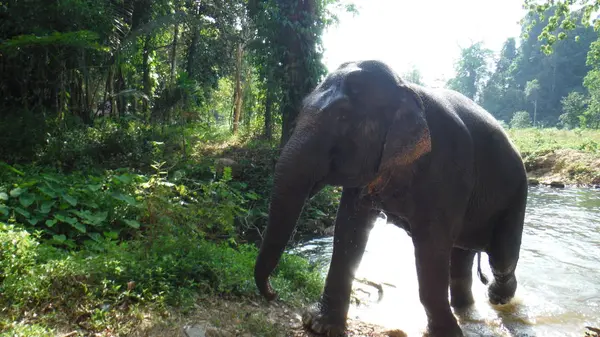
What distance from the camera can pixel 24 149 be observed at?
29.7ft

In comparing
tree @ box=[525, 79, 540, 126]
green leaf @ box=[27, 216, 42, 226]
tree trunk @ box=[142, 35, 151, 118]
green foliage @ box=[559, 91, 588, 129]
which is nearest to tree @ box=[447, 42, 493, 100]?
Result: tree @ box=[525, 79, 540, 126]

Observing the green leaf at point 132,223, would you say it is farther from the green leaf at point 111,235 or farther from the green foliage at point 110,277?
the green foliage at point 110,277

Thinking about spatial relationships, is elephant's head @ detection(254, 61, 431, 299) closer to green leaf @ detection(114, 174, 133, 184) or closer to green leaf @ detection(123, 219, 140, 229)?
green leaf @ detection(123, 219, 140, 229)

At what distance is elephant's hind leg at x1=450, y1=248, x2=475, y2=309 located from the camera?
512 centimetres

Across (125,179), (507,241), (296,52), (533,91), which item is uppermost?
(533,91)

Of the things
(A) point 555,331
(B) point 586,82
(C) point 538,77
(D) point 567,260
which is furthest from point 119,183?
(C) point 538,77

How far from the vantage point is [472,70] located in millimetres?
84938

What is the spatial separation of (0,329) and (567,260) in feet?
27.2

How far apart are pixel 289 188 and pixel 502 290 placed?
11.3 ft

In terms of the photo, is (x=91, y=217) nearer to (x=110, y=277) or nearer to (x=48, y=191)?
(x=48, y=191)

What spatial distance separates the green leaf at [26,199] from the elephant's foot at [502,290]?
205 inches

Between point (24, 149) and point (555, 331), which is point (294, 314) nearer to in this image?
point (555, 331)

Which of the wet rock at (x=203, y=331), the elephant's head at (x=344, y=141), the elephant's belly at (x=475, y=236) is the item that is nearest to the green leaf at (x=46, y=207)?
the wet rock at (x=203, y=331)

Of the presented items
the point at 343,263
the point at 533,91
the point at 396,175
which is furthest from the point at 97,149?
the point at 533,91
